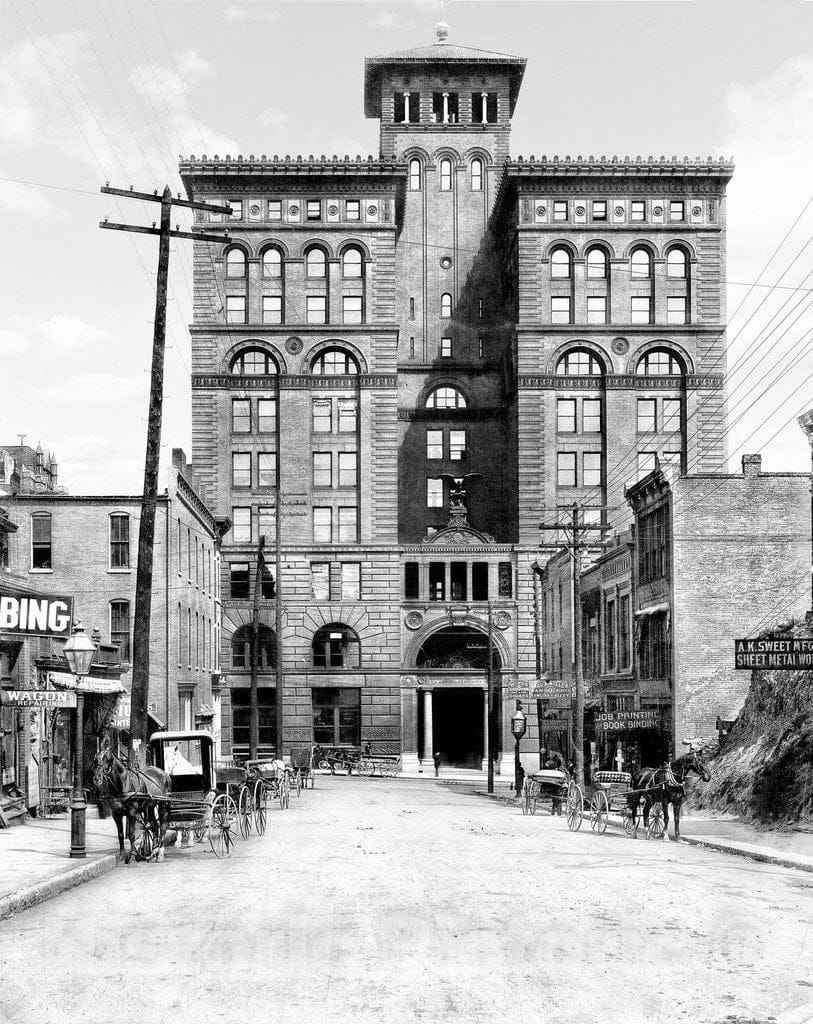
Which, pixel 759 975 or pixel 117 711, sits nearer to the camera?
pixel 759 975

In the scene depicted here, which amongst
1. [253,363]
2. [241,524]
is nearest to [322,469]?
[241,524]

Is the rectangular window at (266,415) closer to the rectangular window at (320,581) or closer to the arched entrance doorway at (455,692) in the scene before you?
the rectangular window at (320,581)

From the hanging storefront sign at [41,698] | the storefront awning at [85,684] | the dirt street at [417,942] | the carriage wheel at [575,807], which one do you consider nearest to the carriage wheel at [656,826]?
the carriage wheel at [575,807]

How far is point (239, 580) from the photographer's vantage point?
76562 mm

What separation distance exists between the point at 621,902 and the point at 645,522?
36453 millimetres

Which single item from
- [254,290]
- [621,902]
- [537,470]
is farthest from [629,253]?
[621,902]

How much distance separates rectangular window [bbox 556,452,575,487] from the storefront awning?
1660 inches

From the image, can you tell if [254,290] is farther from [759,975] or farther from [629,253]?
[759,975]

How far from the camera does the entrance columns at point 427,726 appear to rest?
75.2 m

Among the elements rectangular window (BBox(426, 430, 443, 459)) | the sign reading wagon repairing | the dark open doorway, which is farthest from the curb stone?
rectangular window (BBox(426, 430, 443, 459))

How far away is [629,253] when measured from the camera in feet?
258

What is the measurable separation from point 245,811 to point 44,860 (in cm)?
699

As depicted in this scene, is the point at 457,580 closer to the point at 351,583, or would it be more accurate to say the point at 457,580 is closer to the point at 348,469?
the point at 351,583

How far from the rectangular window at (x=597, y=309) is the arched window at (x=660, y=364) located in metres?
3.33
